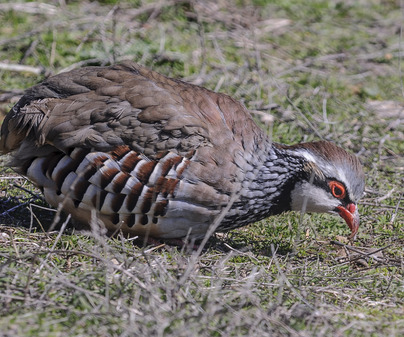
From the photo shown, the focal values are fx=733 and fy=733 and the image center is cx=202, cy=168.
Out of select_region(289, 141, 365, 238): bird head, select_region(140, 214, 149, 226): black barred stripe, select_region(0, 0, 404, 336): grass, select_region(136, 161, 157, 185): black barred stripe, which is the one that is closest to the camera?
select_region(0, 0, 404, 336): grass

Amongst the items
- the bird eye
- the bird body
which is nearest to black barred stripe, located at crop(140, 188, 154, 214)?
the bird body

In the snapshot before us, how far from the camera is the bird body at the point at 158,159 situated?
15.1 feet

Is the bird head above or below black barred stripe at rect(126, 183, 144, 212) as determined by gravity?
above

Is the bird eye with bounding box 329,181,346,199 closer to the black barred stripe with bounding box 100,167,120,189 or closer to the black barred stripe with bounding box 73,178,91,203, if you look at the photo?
the black barred stripe with bounding box 100,167,120,189

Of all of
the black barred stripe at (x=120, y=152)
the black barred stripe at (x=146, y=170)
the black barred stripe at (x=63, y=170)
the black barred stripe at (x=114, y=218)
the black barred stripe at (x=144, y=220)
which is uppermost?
A: the black barred stripe at (x=120, y=152)

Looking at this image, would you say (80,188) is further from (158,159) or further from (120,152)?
(158,159)

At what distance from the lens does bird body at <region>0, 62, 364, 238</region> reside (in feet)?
15.1

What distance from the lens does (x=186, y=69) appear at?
7391mm

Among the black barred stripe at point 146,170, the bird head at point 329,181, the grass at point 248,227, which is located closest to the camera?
the grass at point 248,227

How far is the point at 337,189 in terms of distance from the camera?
4.93 meters

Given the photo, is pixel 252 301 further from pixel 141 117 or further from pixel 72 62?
pixel 72 62

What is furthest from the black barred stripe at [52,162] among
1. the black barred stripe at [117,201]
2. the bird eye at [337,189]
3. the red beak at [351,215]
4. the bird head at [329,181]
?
the red beak at [351,215]

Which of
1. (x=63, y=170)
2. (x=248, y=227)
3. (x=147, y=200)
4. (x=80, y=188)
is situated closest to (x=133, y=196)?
(x=147, y=200)

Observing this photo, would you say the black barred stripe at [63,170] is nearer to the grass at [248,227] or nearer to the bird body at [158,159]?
the bird body at [158,159]
